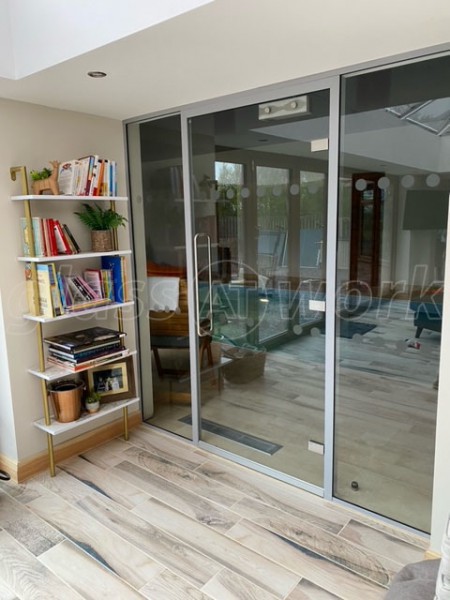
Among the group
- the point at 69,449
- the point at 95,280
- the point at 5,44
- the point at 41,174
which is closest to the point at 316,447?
the point at 69,449

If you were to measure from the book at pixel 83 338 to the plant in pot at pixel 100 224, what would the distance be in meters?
0.58

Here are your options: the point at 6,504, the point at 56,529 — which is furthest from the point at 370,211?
the point at 6,504

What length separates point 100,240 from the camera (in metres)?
3.10

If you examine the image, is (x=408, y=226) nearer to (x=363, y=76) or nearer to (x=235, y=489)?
(x=363, y=76)

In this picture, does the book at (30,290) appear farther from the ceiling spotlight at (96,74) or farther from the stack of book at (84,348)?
the ceiling spotlight at (96,74)

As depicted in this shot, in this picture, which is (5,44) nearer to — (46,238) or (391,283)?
(46,238)

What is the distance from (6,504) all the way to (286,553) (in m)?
1.70

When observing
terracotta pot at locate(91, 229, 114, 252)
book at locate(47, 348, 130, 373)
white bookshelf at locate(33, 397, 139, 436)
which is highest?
terracotta pot at locate(91, 229, 114, 252)

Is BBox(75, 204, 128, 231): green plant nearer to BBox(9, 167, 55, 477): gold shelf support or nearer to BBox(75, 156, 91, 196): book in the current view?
BBox(75, 156, 91, 196): book

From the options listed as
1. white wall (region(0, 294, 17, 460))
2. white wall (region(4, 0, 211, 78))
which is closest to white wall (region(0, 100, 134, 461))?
white wall (region(0, 294, 17, 460))

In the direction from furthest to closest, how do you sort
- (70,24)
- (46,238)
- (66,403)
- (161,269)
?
(161,269) < (66,403) < (46,238) < (70,24)

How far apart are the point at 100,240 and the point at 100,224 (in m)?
0.11

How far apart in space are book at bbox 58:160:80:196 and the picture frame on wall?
127 cm

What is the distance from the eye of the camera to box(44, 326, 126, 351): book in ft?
9.69
